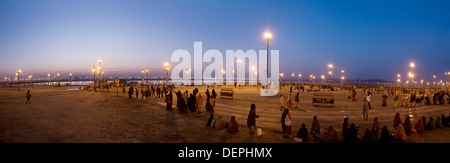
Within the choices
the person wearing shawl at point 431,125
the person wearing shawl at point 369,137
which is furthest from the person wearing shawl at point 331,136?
the person wearing shawl at point 431,125

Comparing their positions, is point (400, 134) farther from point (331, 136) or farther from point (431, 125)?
point (431, 125)

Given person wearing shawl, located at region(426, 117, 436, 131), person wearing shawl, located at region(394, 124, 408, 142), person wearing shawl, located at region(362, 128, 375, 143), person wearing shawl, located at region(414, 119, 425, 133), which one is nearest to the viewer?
person wearing shawl, located at region(362, 128, 375, 143)

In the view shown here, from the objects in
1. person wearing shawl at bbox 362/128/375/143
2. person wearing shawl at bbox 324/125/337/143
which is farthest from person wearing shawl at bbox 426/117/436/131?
person wearing shawl at bbox 324/125/337/143

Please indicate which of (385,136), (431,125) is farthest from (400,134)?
(431,125)

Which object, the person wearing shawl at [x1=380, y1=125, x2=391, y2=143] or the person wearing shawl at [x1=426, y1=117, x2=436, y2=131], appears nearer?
the person wearing shawl at [x1=380, y1=125, x2=391, y2=143]

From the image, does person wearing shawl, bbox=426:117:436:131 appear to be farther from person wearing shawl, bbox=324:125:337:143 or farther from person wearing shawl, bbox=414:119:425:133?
person wearing shawl, bbox=324:125:337:143

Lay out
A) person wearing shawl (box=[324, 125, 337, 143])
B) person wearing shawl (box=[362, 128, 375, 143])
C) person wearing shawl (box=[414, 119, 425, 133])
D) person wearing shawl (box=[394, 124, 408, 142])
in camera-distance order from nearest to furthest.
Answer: person wearing shawl (box=[362, 128, 375, 143]), person wearing shawl (box=[324, 125, 337, 143]), person wearing shawl (box=[394, 124, 408, 142]), person wearing shawl (box=[414, 119, 425, 133])

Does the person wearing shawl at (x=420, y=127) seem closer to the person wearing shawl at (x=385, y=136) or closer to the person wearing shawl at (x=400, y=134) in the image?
the person wearing shawl at (x=400, y=134)

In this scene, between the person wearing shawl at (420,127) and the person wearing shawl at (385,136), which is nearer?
the person wearing shawl at (385,136)
